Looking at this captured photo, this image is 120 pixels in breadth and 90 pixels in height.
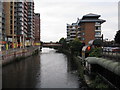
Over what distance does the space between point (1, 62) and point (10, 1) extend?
47.1 metres

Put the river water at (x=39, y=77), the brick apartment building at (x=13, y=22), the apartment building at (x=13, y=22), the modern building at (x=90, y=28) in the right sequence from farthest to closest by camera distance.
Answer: the apartment building at (x=13, y=22) → the brick apartment building at (x=13, y=22) → the modern building at (x=90, y=28) → the river water at (x=39, y=77)

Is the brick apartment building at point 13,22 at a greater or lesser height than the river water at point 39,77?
greater

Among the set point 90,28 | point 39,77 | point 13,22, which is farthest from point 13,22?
point 39,77

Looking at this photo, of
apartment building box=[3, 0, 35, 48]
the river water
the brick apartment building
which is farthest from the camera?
apartment building box=[3, 0, 35, 48]

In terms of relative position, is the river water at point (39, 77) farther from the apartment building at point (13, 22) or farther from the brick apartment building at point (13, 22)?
the apartment building at point (13, 22)

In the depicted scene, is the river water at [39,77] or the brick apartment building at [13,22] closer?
the river water at [39,77]

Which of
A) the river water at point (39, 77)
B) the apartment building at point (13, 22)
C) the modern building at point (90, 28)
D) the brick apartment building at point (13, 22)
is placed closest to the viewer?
the river water at point (39, 77)

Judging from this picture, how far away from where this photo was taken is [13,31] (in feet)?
283

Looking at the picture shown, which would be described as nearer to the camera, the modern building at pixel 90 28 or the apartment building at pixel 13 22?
the modern building at pixel 90 28

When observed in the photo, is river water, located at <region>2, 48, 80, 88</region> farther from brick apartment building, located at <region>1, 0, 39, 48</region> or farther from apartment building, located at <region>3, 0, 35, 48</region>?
apartment building, located at <region>3, 0, 35, 48</region>

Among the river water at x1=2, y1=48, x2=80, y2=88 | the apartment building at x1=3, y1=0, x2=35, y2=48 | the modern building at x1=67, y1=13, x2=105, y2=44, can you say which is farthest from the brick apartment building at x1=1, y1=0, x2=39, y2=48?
the river water at x1=2, y1=48, x2=80, y2=88

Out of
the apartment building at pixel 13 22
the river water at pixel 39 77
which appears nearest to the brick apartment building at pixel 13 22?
the apartment building at pixel 13 22

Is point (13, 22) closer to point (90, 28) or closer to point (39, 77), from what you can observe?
point (90, 28)

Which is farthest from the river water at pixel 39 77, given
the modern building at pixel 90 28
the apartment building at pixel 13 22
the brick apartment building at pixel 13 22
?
the apartment building at pixel 13 22
